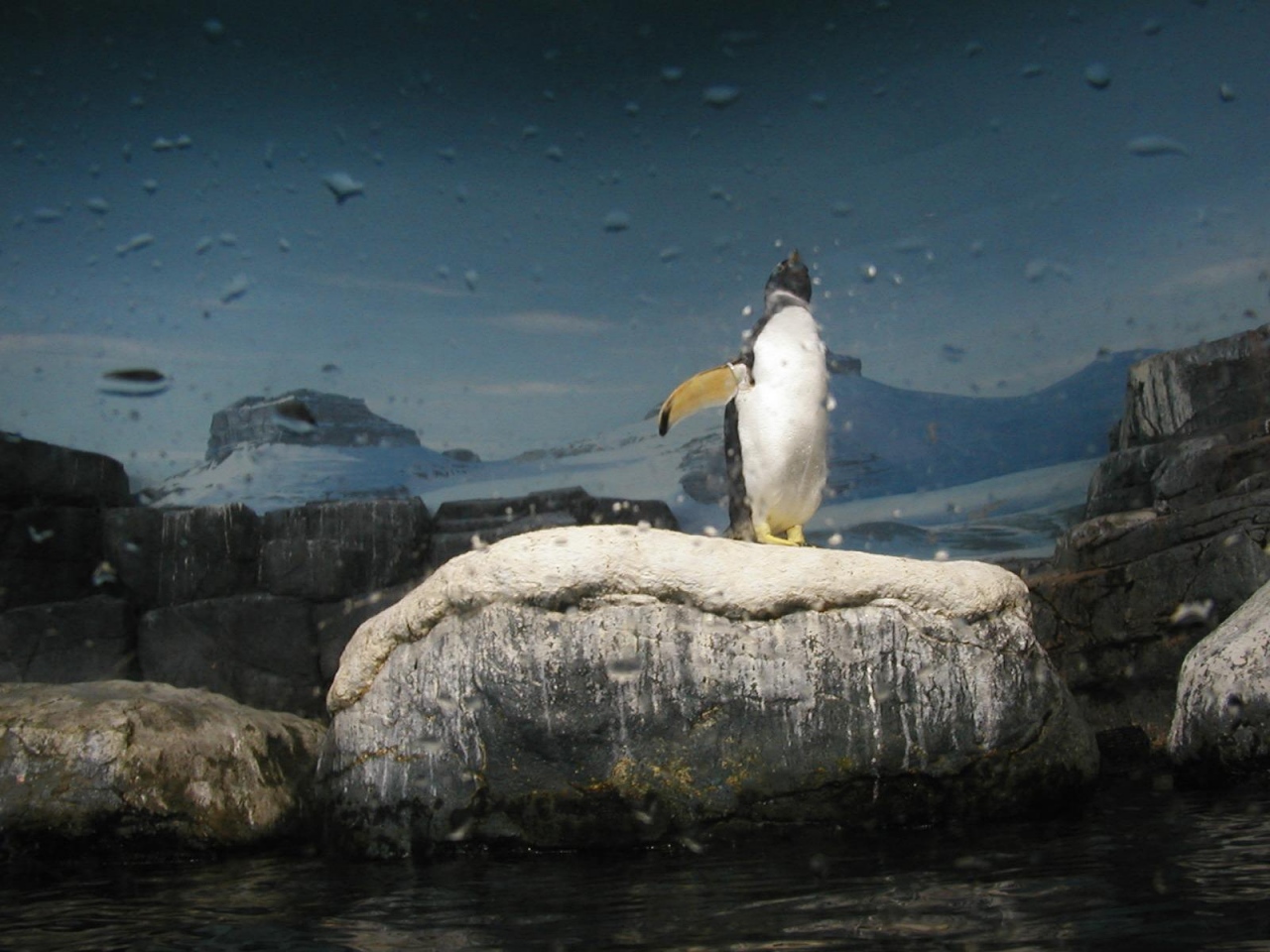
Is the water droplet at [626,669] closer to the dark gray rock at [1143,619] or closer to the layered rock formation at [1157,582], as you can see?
the dark gray rock at [1143,619]

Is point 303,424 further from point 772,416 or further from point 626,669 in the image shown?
point 626,669

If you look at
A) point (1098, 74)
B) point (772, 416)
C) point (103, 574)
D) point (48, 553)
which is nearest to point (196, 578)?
point (103, 574)

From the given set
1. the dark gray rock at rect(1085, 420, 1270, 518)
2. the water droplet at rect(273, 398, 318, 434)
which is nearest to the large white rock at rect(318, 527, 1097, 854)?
the dark gray rock at rect(1085, 420, 1270, 518)

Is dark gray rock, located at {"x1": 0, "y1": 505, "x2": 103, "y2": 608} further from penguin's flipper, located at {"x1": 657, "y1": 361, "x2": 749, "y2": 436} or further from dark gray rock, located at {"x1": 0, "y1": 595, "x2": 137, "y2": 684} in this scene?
penguin's flipper, located at {"x1": 657, "y1": 361, "x2": 749, "y2": 436}

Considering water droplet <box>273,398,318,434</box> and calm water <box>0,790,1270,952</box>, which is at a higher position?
water droplet <box>273,398,318,434</box>

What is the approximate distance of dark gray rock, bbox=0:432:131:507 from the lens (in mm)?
8969

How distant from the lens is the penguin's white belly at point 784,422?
4.74 metres

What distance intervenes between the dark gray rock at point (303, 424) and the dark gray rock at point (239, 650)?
3882 millimetres

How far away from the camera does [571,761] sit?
3627 mm

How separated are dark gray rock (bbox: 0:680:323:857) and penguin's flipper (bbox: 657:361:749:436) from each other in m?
2.09

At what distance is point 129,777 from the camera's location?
3953 millimetres

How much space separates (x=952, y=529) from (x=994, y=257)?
3578 mm

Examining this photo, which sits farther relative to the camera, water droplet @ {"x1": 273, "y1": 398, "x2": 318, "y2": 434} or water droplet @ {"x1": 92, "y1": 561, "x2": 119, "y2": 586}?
water droplet @ {"x1": 273, "y1": 398, "x2": 318, "y2": 434}

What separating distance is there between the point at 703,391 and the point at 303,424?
9.07 metres
